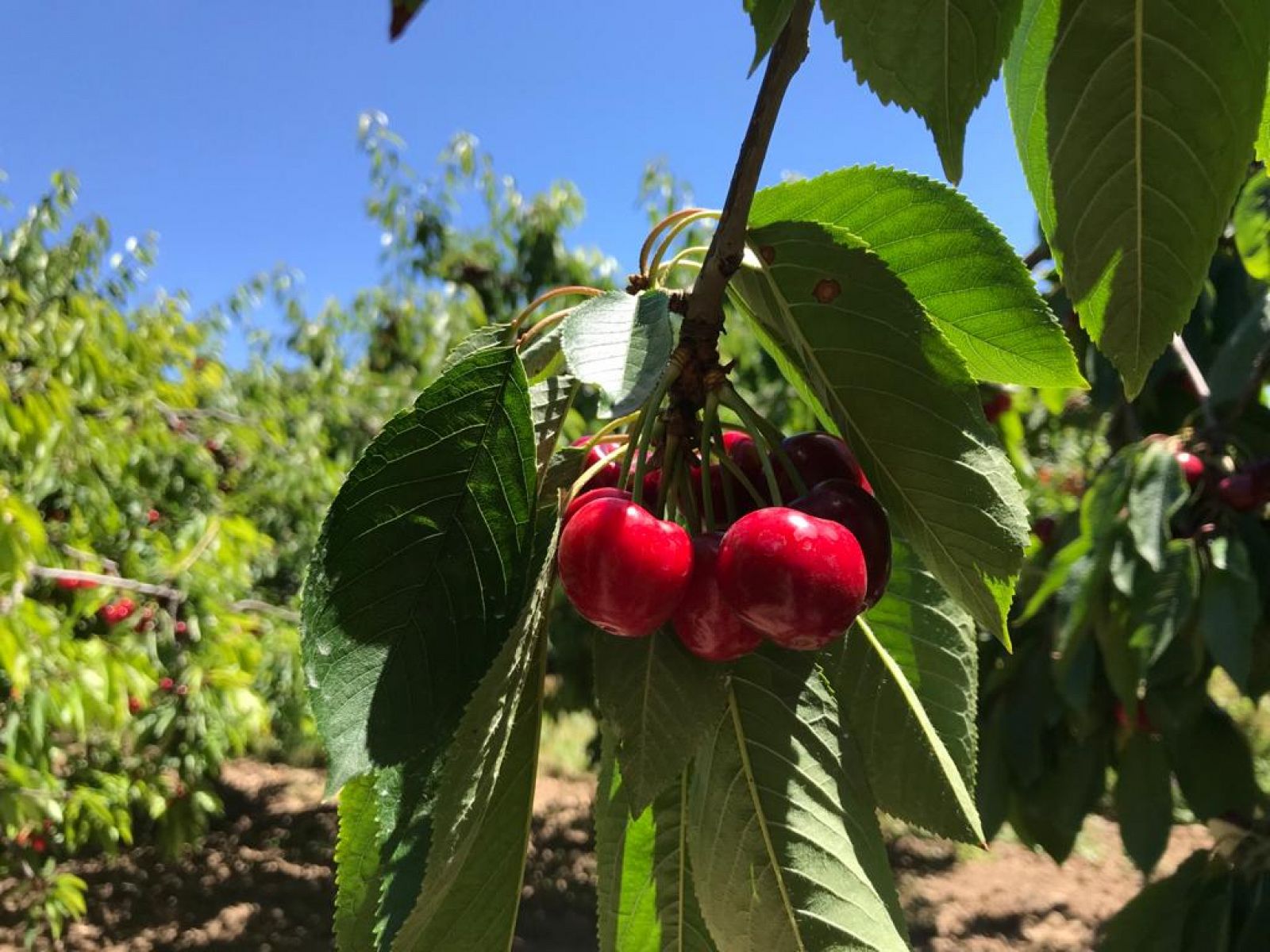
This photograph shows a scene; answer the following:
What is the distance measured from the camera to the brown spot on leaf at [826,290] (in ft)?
1.81

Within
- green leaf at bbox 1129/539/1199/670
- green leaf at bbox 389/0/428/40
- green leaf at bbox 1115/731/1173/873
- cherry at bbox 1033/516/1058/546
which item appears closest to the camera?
green leaf at bbox 389/0/428/40

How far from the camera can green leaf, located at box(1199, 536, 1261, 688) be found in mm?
1767

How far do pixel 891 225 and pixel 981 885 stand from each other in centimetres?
648

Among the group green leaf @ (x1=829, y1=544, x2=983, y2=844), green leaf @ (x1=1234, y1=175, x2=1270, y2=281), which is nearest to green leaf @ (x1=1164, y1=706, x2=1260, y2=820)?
green leaf @ (x1=1234, y1=175, x2=1270, y2=281)

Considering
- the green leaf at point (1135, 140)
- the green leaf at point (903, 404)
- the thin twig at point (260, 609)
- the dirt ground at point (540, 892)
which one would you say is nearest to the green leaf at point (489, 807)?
the green leaf at point (903, 404)

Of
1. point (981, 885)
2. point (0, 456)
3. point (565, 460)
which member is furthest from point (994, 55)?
point (981, 885)

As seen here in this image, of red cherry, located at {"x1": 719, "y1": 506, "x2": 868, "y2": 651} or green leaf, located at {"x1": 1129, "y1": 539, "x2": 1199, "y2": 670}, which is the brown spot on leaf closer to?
red cherry, located at {"x1": 719, "y1": 506, "x2": 868, "y2": 651}

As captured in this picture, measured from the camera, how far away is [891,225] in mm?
588

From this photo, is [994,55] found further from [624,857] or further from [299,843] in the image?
[299,843]

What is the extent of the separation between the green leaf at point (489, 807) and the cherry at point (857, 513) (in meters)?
0.17

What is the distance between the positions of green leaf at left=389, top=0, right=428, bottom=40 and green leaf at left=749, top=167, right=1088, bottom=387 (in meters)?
0.28

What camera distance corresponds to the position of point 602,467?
66cm

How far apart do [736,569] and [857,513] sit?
95mm

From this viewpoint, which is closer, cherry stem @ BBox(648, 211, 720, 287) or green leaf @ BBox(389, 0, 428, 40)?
green leaf @ BBox(389, 0, 428, 40)
